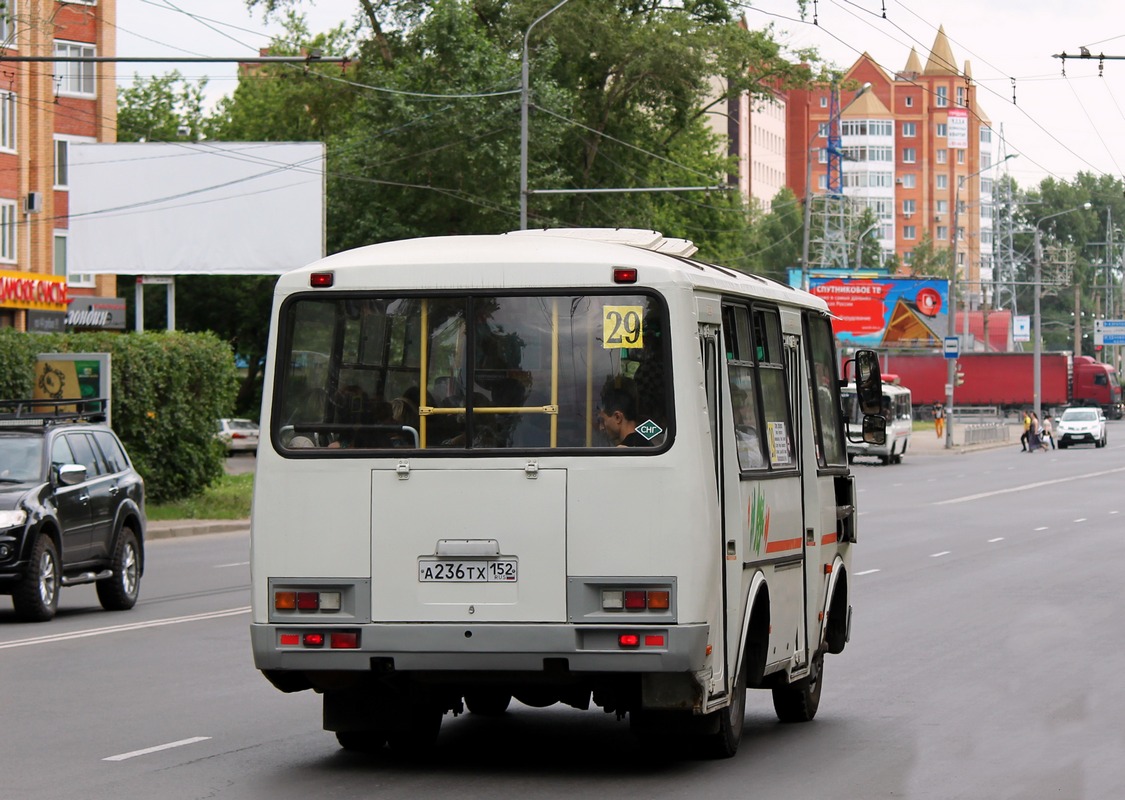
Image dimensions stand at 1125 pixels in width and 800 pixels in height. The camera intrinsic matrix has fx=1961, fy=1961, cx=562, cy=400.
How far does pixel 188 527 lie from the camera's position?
3069 centimetres

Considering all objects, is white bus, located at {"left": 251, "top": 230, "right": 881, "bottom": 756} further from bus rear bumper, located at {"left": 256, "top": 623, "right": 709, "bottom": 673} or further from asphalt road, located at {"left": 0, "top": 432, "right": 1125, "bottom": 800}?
asphalt road, located at {"left": 0, "top": 432, "right": 1125, "bottom": 800}

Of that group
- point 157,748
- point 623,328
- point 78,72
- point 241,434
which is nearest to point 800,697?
point 623,328

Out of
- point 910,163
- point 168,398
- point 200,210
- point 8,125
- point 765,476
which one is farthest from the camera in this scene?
point 910,163

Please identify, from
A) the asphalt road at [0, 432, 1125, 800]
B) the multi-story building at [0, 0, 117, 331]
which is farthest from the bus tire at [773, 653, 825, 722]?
the multi-story building at [0, 0, 117, 331]

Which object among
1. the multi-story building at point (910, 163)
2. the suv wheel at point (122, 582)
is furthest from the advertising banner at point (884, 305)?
the multi-story building at point (910, 163)

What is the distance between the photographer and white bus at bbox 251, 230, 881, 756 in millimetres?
8562

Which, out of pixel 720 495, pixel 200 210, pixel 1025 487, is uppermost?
pixel 200 210

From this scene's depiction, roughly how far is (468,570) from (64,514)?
31.2 feet

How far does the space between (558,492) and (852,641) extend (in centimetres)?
721

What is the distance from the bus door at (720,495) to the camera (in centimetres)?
890

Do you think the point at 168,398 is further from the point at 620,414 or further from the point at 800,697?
the point at 620,414

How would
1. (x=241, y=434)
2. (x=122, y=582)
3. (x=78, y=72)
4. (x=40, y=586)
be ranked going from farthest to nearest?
1. (x=241, y=434)
2. (x=78, y=72)
3. (x=122, y=582)
4. (x=40, y=586)

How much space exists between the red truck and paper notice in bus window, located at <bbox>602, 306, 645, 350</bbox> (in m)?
100

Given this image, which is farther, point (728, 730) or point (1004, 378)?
point (1004, 378)
